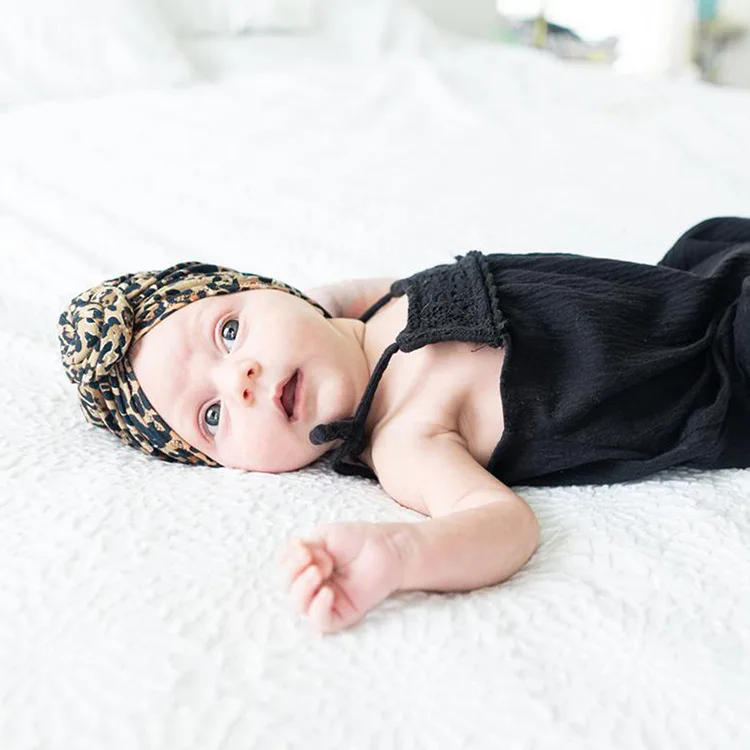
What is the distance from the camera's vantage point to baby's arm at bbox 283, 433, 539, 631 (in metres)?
0.62

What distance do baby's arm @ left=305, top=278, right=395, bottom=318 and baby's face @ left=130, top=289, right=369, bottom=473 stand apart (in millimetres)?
196

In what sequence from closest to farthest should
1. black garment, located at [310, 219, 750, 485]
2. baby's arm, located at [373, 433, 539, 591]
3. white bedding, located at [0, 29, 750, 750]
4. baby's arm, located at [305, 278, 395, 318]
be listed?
white bedding, located at [0, 29, 750, 750], baby's arm, located at [373, 433, 539, 591], black garment, located at [310, 219, 750, 485], baby's arm, located at [305, 278, 395, 318]

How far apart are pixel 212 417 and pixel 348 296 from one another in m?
0.32

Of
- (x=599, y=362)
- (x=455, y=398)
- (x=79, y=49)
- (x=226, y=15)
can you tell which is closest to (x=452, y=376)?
(x=455, y=398)

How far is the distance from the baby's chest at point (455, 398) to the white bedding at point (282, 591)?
0.28 feet

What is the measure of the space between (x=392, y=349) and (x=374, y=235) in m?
0.65

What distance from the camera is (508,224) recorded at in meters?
1.56

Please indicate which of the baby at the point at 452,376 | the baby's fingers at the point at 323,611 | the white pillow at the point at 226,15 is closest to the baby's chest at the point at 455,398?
the baby at the point at 452,376

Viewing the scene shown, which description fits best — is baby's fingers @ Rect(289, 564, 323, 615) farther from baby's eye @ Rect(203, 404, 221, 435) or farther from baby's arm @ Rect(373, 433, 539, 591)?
baby's eye @ Rect(203, 404, 221, 435)

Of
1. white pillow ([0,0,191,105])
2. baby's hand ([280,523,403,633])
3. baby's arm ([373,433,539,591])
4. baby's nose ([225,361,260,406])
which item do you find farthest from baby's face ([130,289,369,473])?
white pillow ([0,0,191,105])

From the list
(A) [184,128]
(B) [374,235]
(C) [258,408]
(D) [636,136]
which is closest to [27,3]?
(A) [184,128]

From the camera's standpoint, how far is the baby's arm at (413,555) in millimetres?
622

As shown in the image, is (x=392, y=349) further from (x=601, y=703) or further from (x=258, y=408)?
(x=601, y=703)

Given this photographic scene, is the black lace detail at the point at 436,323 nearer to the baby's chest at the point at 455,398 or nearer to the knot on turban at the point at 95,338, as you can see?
the baby's chest at the point at 455,398
